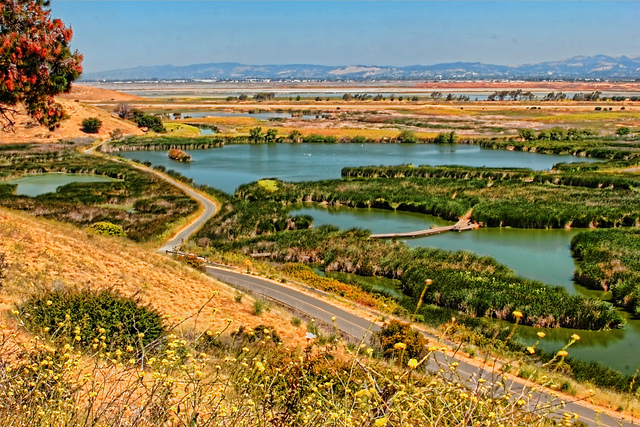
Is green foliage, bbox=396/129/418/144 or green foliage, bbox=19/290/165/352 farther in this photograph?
green foliage, bbox=396/129/418/144

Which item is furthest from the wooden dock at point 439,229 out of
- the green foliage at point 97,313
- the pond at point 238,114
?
the pond at point 238,114

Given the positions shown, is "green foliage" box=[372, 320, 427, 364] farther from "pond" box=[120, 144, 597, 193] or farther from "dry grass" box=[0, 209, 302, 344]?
"pond" box=[120, 144, 597, 193]

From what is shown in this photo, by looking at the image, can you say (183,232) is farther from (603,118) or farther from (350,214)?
(603,118)

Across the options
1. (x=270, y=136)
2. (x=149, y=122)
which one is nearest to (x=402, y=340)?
(x=270, y=136)

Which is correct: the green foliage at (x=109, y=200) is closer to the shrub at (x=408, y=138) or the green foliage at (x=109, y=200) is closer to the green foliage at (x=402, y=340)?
the green foliage at (x=402, y=340)

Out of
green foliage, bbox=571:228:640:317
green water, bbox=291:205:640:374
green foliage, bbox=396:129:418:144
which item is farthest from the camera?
green foliage, bbox=396:129:418:144

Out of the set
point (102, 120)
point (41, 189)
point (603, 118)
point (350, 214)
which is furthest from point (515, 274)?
point (603, 118)

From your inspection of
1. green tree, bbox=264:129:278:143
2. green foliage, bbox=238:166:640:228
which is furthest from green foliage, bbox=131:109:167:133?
green foliage, bbox=238:166:640:228

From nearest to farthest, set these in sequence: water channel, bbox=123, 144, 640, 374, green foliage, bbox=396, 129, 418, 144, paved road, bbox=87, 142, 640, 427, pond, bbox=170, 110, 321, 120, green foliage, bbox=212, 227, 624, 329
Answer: paved road, bbox=87, 142, 640, 427 → water channel, bbox=123, 144, 640, 374 → green foliage, bbox=212, 227, 624, 329 → green foliage, bbox=396, 129, 418, 144 → pond, bbox=170, 110, 321, 120
